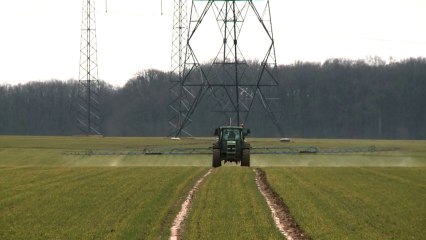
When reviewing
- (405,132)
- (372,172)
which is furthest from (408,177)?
(405,132)

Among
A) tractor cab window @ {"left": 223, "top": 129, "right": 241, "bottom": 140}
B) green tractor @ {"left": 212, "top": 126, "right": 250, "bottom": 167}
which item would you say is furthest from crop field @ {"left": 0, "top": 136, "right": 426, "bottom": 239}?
tractor cab window @ {"left": 223, "top": 129, "right": 241, "bottom": 140}

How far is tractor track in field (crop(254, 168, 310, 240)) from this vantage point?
20.3m

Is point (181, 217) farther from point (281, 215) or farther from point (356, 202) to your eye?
point (356, 202)

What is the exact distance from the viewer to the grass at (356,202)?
21.0 metres

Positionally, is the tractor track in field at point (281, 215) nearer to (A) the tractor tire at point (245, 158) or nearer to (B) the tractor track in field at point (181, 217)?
(B) the tractor track in field at point (181, 217)

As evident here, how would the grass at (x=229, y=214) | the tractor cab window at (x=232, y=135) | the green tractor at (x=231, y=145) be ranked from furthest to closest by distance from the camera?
the tractor cab window at (x=232, y=135)
the green tractor at (x=231, y=145)
the grass at (x=229, y=214)

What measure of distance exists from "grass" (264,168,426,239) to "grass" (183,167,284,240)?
1.07 metres

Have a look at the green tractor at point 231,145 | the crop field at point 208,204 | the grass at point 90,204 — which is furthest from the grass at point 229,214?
the green tractor at point 231,145

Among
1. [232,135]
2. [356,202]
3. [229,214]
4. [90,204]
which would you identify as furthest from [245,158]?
[229,214]

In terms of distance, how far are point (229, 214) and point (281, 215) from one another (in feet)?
5.15

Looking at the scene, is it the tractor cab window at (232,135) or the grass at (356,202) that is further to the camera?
the tractor cab window at (232,135)

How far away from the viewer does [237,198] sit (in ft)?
96.9

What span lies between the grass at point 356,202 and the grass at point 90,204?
4116 mm

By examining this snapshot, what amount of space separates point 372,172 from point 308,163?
788 inches
